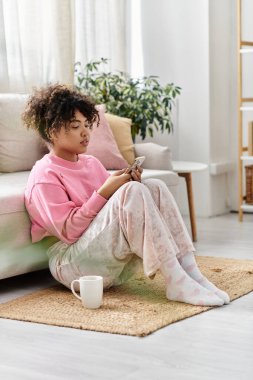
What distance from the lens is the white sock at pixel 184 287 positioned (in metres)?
2.98

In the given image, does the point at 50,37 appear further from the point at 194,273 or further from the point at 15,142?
the point at 194,273

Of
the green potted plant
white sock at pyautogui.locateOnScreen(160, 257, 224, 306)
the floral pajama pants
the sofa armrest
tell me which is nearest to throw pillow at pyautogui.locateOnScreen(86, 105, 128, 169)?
the sofa armrest

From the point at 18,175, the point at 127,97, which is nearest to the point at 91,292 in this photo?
the point at 18,175

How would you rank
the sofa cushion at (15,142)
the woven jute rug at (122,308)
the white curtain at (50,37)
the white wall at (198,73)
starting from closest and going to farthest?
1. the woven jute rug at (122,308)
2. the sofa cushion at (15,142)
3. the white curtain at (50,37)
4. the white wall at (198,73)

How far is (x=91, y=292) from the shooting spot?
2941mm

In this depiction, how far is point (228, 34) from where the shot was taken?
17.5 ft

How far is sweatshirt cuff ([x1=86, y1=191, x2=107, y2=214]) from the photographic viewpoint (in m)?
3.09

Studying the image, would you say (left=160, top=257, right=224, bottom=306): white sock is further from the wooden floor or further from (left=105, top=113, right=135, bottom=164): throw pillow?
(left=105, top=113, right=135, bottom=164): throw pillow

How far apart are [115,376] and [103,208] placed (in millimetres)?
924

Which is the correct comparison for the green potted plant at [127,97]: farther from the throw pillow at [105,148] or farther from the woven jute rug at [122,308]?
the woven jute rug at [122,308]

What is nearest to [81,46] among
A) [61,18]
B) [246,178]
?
[61,18]

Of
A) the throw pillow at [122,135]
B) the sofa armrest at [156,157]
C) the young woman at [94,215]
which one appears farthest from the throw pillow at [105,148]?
the young woman at [94,215]

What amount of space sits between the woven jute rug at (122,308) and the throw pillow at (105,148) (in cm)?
81

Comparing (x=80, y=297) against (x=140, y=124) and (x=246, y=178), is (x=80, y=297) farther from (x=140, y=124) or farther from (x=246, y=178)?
(x=246, y=178)
